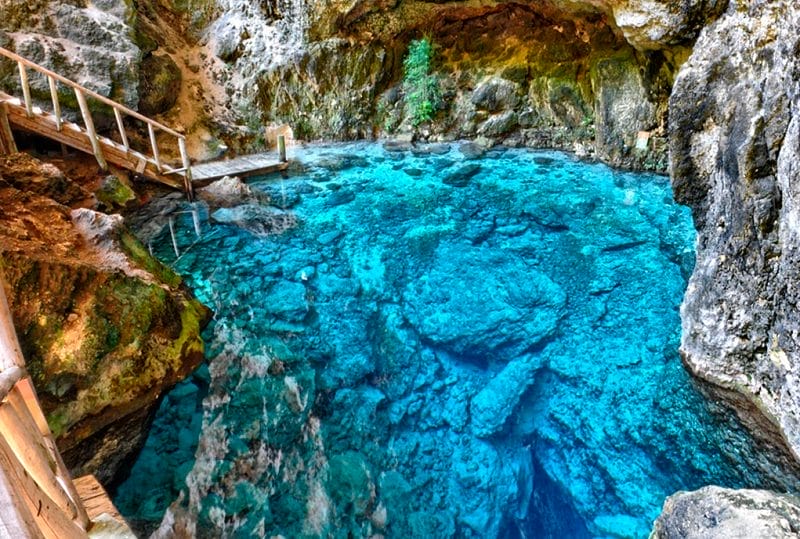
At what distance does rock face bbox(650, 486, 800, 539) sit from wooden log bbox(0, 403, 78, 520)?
362cm

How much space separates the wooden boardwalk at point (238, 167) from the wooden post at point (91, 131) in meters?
2.24

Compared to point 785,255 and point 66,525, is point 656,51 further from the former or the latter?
point 66,525

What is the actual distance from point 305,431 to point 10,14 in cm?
1184

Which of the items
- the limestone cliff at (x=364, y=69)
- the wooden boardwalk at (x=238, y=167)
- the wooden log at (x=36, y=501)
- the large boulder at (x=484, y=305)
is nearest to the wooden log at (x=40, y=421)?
the wooden log at (x=36, y=501)

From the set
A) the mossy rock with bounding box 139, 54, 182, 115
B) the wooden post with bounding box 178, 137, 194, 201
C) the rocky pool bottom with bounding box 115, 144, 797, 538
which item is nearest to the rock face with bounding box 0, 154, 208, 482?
the rocky pool bottom with bounding box 115, 144, 797, 538

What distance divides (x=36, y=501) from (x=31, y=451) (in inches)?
17.7

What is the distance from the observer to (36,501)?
5.04ft

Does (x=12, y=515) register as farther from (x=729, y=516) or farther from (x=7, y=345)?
(x=729, y=516)

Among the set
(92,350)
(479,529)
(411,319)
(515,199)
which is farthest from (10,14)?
(479,529)

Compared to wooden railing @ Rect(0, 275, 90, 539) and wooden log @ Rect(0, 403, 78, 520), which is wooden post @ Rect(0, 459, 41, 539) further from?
wooden log @ Rect(0, 403, 78, 520)

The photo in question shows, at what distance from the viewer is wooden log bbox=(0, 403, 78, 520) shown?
173cm

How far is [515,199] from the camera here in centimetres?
1032

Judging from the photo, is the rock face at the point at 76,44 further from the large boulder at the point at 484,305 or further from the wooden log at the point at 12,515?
the wooden log at the point at 12,515

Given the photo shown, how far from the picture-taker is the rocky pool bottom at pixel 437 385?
13.6 ft
